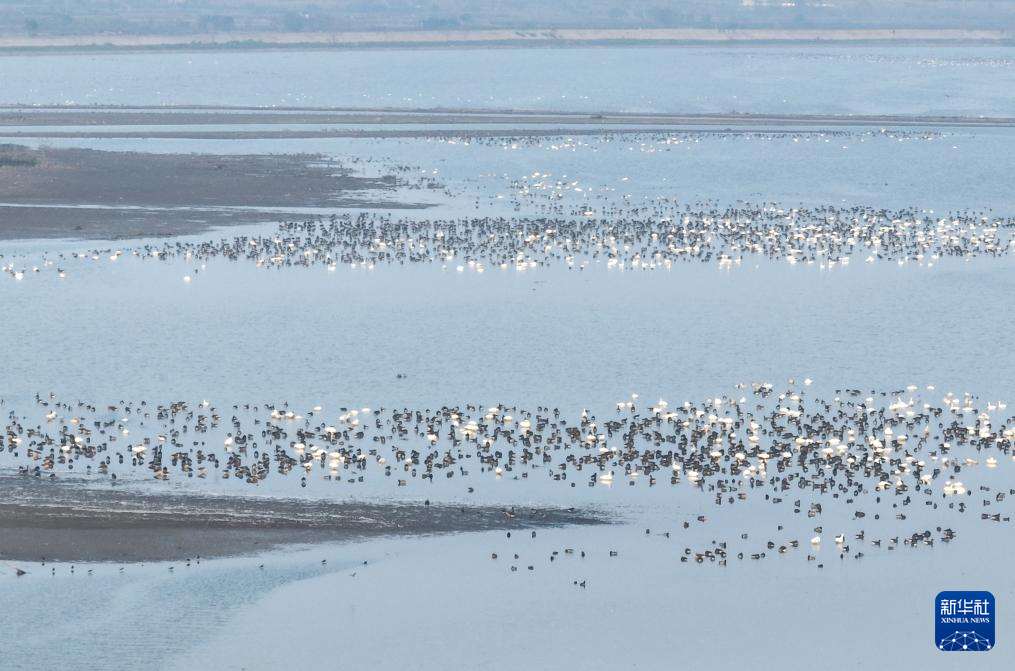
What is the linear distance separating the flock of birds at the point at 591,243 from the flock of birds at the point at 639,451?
72.2ft

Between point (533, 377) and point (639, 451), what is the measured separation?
9026mm

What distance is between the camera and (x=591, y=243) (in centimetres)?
6825

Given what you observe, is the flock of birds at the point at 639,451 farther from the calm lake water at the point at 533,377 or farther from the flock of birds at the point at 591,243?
the flock of birds at the point at 591,243

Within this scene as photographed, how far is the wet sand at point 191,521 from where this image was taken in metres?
32.2

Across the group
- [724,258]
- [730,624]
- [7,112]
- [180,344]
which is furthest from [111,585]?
[7,112]

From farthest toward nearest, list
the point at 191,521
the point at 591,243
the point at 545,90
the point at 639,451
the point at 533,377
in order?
the point at 545,90 < the point at 591,243 < the point at 533,377 < the point at 639,451 < the point at 191,521

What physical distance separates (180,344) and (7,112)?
81262mm

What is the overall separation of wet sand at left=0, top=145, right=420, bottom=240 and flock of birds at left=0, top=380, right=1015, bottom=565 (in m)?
30.6

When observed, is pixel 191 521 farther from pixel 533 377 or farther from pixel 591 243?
pixel 591 243

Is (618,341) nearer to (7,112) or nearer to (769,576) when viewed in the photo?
(769,576)

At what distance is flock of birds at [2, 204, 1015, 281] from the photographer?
2547 inches

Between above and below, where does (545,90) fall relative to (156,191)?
above

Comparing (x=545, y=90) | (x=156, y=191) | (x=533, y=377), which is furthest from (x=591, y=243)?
(x=545, y=90)

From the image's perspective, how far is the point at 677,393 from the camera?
43.9 m
